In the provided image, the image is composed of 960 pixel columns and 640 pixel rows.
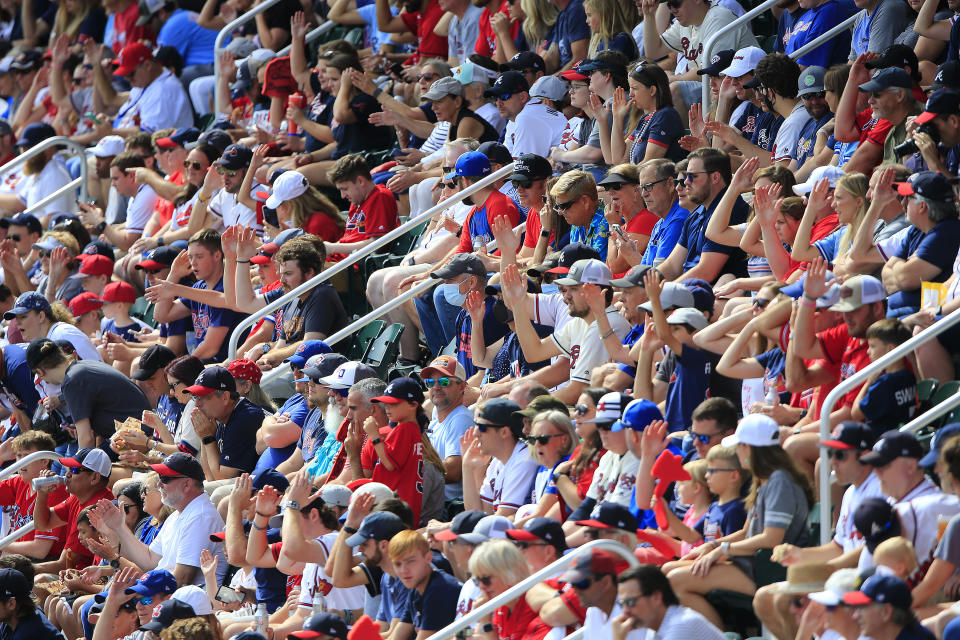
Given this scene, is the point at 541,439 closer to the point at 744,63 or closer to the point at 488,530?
the point at 488,530

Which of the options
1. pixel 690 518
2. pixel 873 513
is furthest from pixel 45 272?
pixel 873 513

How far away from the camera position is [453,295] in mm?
9688

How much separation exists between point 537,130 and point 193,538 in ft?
12.4

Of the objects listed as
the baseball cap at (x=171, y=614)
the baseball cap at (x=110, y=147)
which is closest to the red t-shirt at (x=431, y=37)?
the baseball cap at (x=110, y=147)

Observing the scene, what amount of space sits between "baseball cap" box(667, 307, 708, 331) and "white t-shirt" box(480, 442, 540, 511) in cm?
93

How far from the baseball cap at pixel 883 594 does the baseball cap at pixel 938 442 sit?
2.66 feet

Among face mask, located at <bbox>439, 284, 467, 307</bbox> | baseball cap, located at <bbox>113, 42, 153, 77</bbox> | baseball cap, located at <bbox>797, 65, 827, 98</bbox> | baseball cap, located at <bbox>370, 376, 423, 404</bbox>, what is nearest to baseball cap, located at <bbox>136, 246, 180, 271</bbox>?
face mask, located at <bbox>439, 284, 467, 307</bbox>

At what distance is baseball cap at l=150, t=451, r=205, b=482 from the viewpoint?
8.88m

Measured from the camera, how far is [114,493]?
9711mm

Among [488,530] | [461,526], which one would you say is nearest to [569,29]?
[461,526]

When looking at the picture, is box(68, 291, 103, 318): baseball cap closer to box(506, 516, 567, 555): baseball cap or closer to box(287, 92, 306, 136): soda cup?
box(287, 92, 306, 136): soda cup

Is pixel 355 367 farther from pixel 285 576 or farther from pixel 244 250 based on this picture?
pixel 244 250

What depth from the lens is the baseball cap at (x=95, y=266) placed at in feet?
39.9

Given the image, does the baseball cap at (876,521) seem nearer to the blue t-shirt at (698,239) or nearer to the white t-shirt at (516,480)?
the white t-shirt at (516,480)
